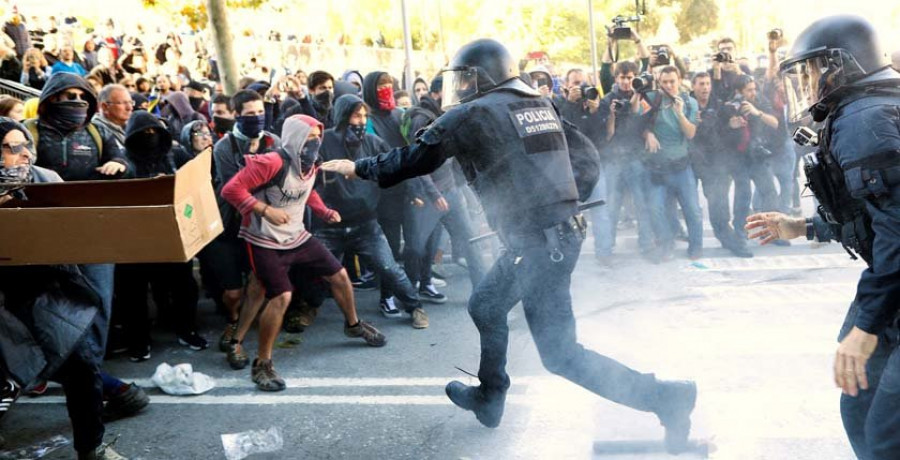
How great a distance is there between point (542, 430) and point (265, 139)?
2750 mm

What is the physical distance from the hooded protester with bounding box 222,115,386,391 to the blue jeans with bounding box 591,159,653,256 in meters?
3.18

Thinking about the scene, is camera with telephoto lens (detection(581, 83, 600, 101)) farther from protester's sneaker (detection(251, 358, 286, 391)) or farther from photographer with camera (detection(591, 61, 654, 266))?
protester's sneaker (detection(251, 358, 286, 391))

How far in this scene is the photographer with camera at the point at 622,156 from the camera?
792 centimetres

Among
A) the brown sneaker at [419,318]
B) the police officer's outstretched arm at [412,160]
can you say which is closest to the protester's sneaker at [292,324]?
the brown sneaker at [419,318]

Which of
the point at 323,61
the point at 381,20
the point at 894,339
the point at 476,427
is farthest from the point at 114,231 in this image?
the point at 381,20

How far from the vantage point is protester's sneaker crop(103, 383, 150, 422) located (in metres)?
4.66

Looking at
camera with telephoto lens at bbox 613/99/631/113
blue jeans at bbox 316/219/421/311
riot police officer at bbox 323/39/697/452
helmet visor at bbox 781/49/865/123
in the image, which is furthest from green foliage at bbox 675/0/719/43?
helmet visor at bbox 781/49/865/123

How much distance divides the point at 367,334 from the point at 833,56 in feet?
12.0

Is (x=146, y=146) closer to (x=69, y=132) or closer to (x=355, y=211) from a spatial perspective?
(x=69, y=132)

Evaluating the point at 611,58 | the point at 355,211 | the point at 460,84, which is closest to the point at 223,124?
the point at 355,211

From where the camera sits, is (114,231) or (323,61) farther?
(323,61)

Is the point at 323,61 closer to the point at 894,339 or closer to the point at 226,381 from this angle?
the point at 226,381

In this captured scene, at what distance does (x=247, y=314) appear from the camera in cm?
550

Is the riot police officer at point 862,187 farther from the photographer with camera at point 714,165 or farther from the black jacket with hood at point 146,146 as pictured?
the photographer with camera at point 714,165
